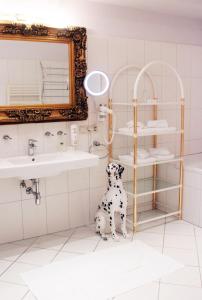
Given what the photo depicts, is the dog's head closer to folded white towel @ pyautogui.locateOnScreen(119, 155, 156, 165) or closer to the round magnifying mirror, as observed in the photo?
folded white towel @ pyautogui.locateOnScreen(119, 155, 156, 165)

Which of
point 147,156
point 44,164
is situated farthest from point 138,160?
point 44,164

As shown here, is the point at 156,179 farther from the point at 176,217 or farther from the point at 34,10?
the point at 34,10

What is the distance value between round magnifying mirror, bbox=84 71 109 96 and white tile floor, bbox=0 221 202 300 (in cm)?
131

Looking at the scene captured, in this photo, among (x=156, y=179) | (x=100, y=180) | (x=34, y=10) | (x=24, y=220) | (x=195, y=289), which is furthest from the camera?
(x=156, y=179)

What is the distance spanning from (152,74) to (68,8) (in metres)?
1.11

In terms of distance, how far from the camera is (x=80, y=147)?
323 cm

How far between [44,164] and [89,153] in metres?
0.72

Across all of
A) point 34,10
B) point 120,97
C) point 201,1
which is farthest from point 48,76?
point 201,1

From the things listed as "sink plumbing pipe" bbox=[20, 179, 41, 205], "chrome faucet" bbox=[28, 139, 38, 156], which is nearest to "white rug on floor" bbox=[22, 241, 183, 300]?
"sink plumbing pipe" bbox=[20, 179, 41, 205]

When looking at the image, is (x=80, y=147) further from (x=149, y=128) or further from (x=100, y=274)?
(x=100, y=274)

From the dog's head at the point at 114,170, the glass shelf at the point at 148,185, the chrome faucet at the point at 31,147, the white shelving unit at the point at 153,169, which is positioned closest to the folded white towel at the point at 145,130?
the white shelving unit at the point at 153,169

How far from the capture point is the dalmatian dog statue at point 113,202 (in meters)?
3.00

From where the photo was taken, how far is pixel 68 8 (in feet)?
9.85

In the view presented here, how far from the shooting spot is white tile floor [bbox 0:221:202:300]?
222cm
